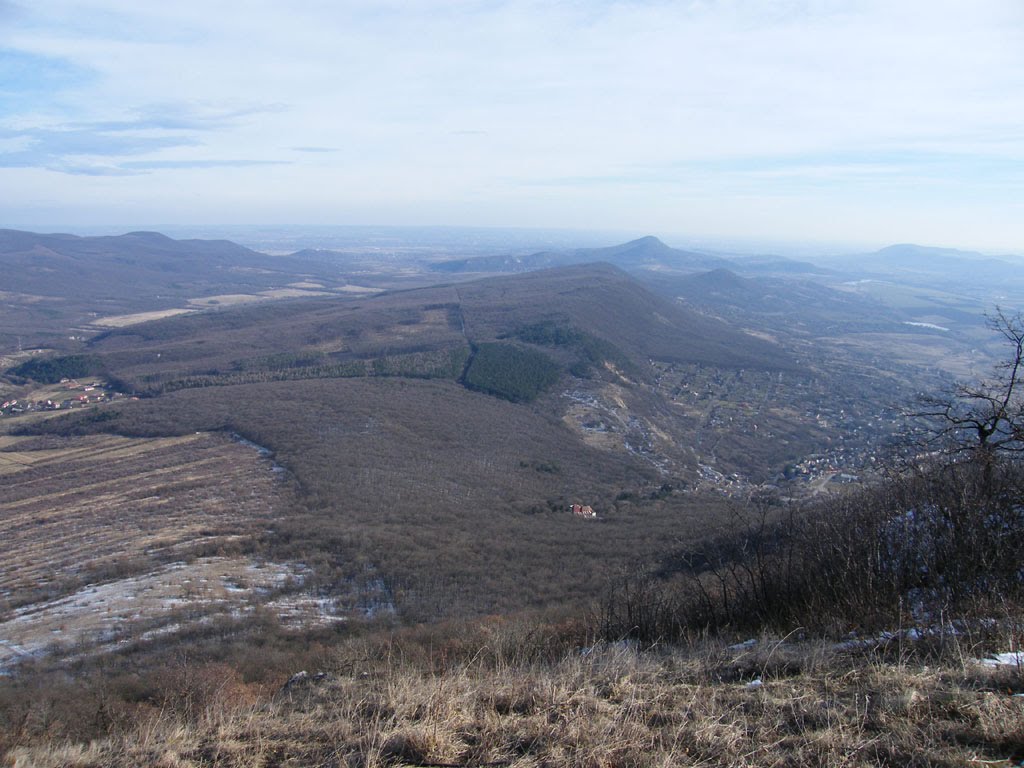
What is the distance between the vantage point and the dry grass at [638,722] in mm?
3814

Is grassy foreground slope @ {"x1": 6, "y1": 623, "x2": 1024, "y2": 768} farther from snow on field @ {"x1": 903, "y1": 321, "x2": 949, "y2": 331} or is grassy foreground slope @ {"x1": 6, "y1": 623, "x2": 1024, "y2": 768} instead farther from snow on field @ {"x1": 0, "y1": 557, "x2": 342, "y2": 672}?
snow on field @ {"x1": 903, "y1": 321, "x2": 949, "y2": 331}

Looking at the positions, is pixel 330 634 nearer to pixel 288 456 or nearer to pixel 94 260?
pixel 288 456

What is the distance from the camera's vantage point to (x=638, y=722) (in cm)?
443

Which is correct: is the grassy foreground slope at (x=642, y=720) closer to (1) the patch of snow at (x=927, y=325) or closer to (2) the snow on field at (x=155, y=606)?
Answer: (2) the snow on field at (x=155, y=606)

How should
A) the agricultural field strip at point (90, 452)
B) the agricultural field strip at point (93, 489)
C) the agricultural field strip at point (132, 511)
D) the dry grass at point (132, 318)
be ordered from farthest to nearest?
the dry grass at point (132, 318)
the agricultural field strip at point (90, 452)
the agricultural field strip at point (93, 489)
the agricultural field strip at point (132, 511)

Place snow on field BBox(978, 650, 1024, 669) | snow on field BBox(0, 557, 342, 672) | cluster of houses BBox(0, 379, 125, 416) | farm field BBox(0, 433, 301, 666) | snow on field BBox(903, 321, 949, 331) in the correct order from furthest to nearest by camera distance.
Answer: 1. snow on field BBox(903, 321, 949, 331)
2. cluster of houses BBox(0, 379, 125, 416)
3. farm field BBox(0, 433, 301, 666)
4. snow on field BBox(0, 557, 342, 672)
5. snow on field BBox(978, 650, 1024, 669)

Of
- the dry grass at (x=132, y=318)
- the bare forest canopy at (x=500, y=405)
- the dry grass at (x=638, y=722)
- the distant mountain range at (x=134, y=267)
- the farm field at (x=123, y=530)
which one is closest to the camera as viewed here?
the dry grass at (x=638, y=722)

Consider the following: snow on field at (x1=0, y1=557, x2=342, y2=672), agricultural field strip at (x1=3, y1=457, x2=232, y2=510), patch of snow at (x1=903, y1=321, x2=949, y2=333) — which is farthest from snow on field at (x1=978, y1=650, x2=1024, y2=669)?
patch of snow at (x1=903, y1=321, x2=949, y2=333)

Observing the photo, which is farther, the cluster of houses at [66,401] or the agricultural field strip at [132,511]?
the cluster of houses at [66,401]

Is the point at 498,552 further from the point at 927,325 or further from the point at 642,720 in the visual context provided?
the point at 927,325

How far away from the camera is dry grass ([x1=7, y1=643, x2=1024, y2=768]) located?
A: 12.5 feet

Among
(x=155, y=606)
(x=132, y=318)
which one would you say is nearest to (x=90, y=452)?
(x=155, y=606)

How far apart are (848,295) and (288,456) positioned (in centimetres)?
14803

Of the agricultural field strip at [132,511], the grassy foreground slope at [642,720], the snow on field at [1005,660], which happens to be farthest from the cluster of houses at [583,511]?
the snow on field at [1005,660]
